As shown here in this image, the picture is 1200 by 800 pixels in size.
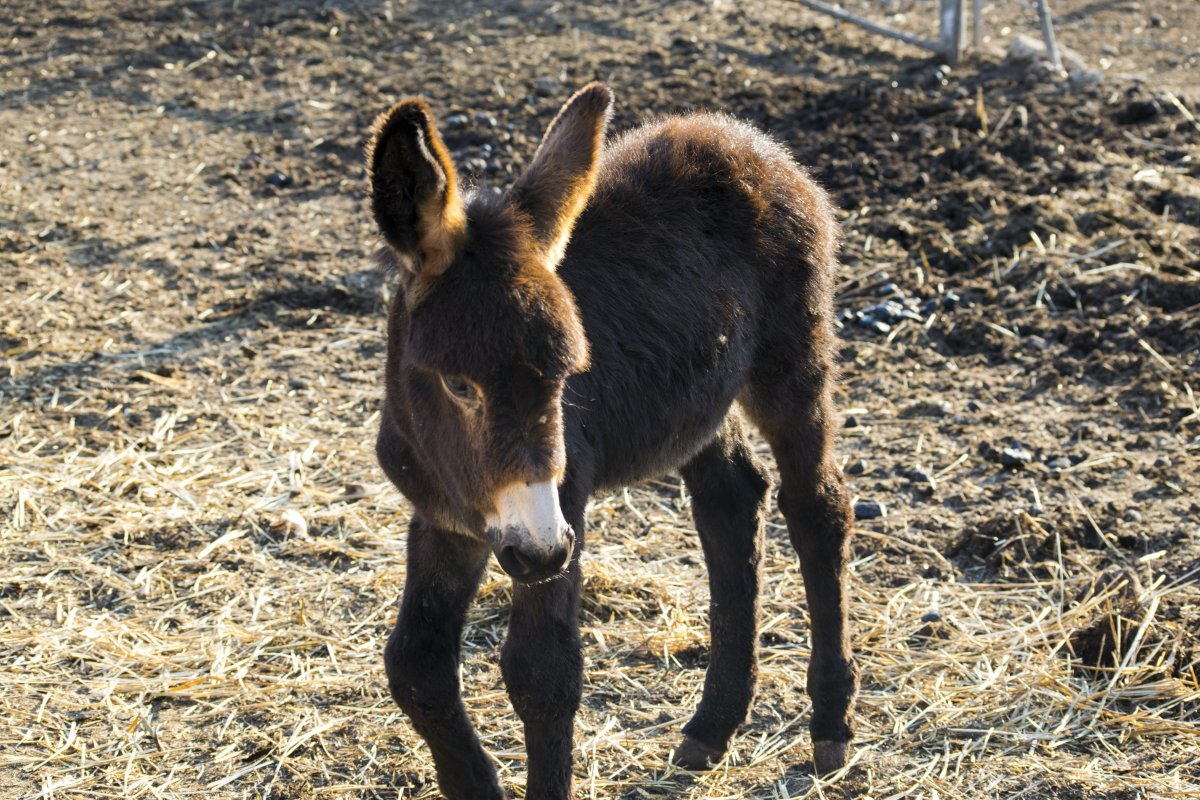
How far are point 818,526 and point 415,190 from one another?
209cm

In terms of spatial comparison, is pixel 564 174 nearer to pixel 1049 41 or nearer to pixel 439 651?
pixel 439 651

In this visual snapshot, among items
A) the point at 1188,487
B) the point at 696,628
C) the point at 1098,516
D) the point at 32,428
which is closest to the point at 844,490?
the point at 696,628

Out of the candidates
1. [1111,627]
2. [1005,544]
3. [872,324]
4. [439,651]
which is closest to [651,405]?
[439,651]

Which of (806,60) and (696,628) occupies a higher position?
(806,60)

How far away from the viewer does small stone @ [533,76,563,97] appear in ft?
34.3

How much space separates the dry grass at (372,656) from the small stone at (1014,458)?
774mm

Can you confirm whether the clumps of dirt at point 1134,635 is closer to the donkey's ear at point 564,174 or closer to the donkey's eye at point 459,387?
the donkey's ear at point 564,174

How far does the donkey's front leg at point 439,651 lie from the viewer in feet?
13.2

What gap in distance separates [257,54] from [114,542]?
691cm

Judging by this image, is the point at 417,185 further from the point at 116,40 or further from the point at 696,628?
the point at 116,40

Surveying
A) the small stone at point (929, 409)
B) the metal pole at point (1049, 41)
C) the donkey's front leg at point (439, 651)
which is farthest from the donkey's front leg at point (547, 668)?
the metal pole at point (1049, 41)

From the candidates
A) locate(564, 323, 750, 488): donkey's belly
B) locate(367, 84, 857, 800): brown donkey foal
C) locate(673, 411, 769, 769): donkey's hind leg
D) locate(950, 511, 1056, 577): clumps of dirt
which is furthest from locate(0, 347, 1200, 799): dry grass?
locate(564, 323, 750, 488): donkey's belly

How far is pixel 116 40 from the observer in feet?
39.0

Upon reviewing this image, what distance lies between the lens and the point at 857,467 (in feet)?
21.2
